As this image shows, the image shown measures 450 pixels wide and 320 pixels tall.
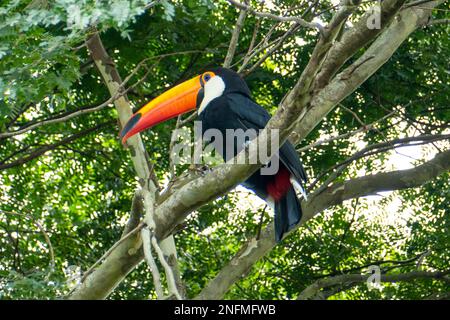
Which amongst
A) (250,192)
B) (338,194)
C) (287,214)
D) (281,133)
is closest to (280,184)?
(287,214)

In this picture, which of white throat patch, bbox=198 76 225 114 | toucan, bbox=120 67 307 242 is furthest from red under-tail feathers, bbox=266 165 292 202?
white throat patch, bbox=198 76 225 114

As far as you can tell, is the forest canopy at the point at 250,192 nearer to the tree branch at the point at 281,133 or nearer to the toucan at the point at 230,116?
the tree branch at the point at 281,133

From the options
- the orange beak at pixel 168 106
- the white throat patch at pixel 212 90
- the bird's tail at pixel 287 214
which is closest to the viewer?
the bird's tail at pixel 287 214

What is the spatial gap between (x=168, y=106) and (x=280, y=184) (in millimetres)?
788

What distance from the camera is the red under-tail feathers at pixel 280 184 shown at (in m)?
4.86

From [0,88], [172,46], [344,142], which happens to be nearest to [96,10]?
[0,88]

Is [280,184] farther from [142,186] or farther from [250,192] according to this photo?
[250,192]

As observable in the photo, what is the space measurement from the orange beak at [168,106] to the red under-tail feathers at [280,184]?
66 centimetres

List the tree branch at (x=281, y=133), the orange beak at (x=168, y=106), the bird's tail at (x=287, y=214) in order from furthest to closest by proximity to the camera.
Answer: the orange beak at (x=168, y=106), the bird's tail at (x=287, y=214), the tree branch at (x=281, y=133)

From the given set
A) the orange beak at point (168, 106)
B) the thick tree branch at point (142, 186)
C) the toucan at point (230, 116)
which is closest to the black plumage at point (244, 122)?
the toucan at point (230, 116)

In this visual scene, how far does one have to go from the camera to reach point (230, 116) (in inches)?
196

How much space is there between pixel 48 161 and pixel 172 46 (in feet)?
4.69

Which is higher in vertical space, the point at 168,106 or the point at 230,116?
the point at 168,106

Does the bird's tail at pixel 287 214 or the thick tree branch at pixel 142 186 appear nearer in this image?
the thick tree branch at pixel 142 186
